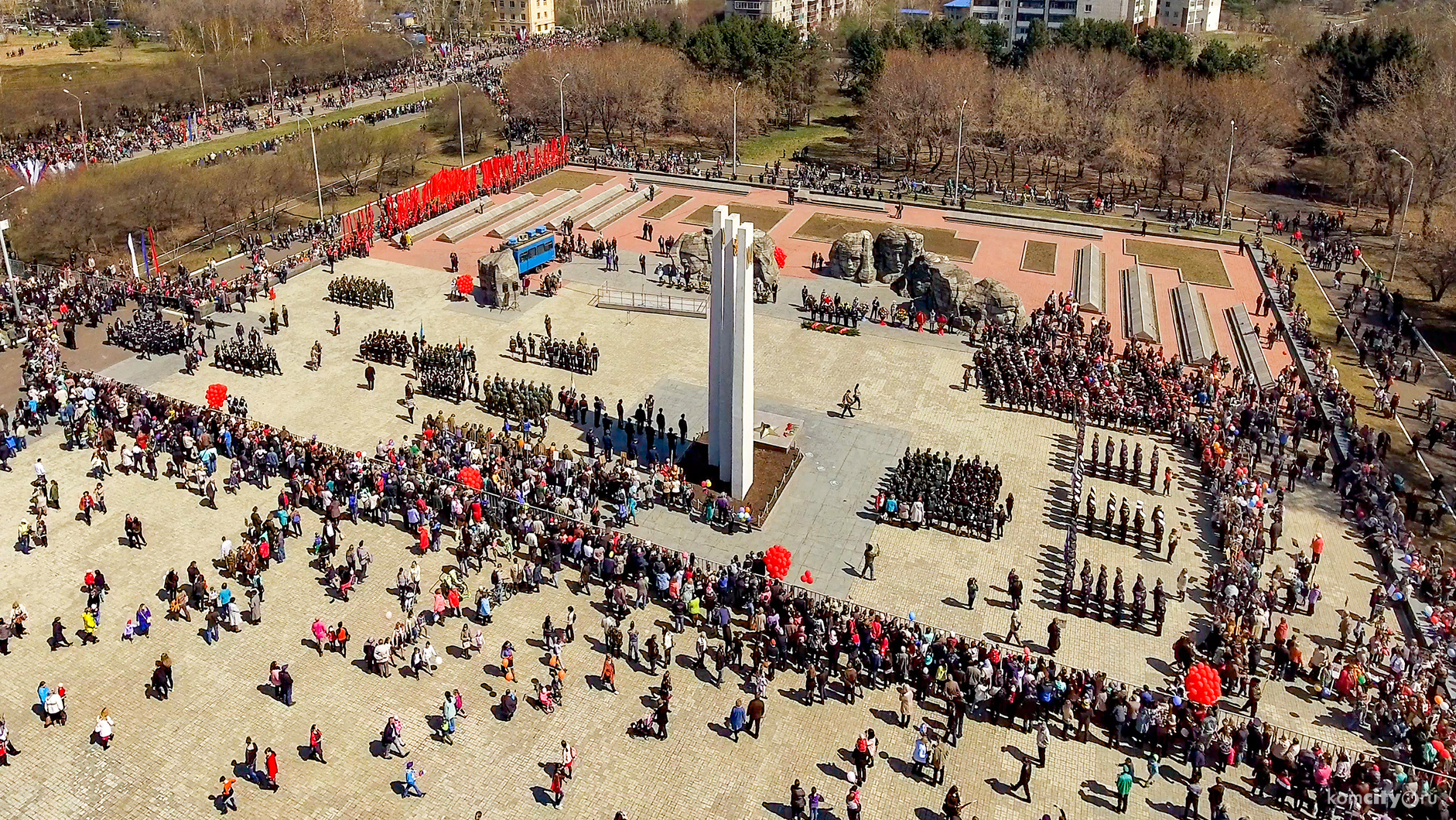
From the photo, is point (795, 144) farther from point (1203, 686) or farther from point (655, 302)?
point (1203, 686)

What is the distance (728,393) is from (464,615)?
10508 mm

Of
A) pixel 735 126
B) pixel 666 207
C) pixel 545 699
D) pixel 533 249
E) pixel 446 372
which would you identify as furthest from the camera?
Answer: pixel 735 126

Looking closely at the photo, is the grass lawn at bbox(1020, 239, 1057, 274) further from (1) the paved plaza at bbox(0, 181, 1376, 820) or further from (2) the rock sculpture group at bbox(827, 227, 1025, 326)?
(1) the paved plaza at bbox(0, 181, 1376, 820)

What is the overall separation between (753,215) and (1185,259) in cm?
2622

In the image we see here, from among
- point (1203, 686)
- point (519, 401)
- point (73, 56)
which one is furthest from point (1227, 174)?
point (73, 56)

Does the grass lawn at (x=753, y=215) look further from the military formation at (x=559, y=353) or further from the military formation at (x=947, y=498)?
the military formation at (x=947, y=498)

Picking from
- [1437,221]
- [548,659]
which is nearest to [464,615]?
[548,659]

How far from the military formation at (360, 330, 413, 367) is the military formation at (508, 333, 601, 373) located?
176 inches

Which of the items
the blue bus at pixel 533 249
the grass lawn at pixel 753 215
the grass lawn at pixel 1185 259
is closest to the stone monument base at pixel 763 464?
the blue bus at pixel 533 249

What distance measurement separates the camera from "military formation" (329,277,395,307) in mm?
50000

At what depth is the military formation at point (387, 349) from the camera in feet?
142

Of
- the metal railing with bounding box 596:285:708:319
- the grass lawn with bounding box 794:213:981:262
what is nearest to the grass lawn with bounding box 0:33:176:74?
the grass lawn with bounding box 794:213:981:262

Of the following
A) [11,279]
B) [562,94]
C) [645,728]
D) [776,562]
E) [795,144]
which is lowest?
[645,728]

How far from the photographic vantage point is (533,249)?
53.4 metres
